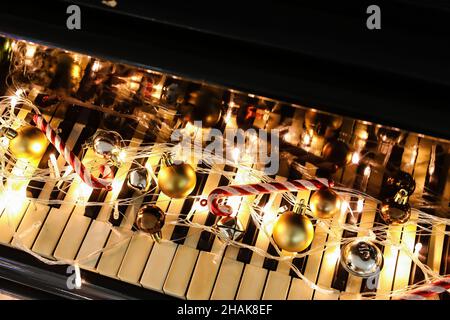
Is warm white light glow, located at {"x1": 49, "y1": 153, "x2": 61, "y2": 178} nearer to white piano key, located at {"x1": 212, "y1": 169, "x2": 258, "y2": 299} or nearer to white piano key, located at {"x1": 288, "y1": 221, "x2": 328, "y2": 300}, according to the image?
white piano key, located at {"x1": 212, "y1": 169, "x2": 258, "y2": 299}

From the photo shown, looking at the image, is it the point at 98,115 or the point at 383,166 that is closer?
the point at 383,166

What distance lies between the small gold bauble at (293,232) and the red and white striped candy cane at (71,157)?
21.6 inches

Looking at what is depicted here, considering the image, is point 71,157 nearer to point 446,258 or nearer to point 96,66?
point 96,66

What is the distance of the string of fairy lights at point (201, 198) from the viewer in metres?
1.53

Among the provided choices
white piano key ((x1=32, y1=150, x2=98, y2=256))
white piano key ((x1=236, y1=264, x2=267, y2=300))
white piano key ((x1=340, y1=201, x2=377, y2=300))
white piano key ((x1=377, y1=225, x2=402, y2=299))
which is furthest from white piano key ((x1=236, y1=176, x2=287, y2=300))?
white piano key ((x1=32, y1=150, x2=98, y2=256))

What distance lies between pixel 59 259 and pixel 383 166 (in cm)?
100

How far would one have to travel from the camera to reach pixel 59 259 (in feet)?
5.08

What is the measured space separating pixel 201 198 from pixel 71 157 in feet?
1.39

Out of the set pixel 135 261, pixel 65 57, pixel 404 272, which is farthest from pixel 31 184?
pixel 404 272

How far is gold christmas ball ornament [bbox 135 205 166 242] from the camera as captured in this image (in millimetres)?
1525

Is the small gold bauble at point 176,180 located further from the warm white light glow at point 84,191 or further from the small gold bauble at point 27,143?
the small gold bauble at point 27,143

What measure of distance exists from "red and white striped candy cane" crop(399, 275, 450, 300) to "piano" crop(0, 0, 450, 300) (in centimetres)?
7

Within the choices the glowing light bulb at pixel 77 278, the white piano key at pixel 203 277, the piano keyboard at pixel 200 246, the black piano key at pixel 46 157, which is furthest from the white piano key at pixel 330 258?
the black piano key at pixel 46 157

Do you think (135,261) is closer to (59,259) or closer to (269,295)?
(59,259)
